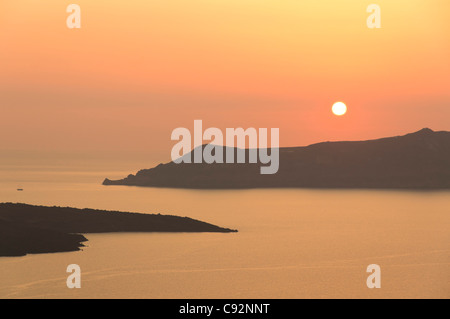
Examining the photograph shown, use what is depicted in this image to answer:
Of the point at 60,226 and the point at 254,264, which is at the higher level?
the point at 60,226

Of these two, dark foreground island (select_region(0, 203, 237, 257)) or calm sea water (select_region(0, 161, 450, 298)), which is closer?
calm sea water (select_region(0, 161, 450, 298))

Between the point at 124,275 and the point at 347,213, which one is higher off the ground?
the point at 347,213

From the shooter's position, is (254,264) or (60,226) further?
(60,226)

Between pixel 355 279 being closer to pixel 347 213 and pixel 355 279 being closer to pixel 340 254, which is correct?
pixel 340 254

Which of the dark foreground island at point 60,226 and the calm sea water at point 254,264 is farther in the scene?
the dark foreground island at point 60,226
